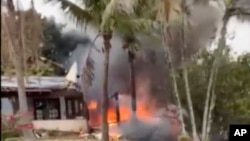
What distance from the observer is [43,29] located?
531 cm

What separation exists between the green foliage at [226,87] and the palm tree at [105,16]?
0.80 metres

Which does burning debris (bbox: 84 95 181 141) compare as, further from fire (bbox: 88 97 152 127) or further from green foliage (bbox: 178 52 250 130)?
green foliage (bbox: 178 52 250 130)

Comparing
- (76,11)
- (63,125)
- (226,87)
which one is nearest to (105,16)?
(76,11)

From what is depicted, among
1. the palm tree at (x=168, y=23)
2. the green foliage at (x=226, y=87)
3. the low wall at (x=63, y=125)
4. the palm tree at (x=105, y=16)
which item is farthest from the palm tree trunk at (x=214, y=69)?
the low wall at (x=63, y=125)

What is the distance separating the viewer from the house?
5.30 metres

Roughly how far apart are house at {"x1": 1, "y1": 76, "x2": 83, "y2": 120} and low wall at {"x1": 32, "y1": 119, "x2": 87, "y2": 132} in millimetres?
40

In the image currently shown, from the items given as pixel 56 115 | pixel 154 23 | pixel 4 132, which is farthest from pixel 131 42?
pixel 4 132

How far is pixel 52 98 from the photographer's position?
5422mm

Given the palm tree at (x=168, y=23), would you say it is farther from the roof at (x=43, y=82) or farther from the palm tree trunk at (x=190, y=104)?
the roof at (x=43, y=82)

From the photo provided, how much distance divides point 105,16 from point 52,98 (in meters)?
1.02

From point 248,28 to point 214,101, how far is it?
804mm

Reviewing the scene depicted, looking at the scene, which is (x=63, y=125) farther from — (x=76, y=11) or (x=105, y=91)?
(x=76, y=11)

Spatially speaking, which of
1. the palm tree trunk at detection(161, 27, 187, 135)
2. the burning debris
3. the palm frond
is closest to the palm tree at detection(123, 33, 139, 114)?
the burning debris

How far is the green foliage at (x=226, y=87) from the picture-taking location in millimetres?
Result: 5504
